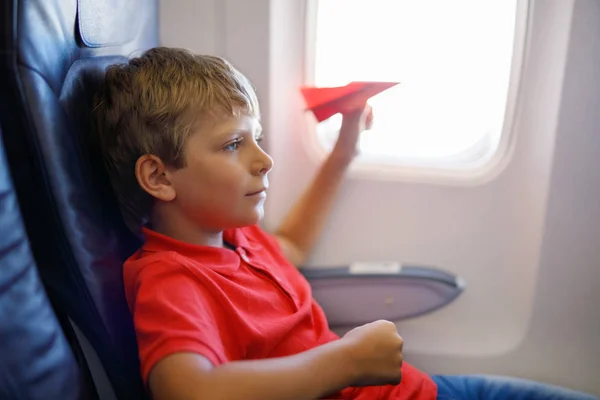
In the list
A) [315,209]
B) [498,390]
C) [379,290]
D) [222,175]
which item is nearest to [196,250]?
[222,175]

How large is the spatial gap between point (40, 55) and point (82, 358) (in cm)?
48

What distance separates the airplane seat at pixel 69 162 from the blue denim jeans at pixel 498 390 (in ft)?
2.25

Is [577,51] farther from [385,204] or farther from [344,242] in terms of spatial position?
[344,242]

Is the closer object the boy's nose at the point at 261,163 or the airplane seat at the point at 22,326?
the airplane seat at the point at 22,326

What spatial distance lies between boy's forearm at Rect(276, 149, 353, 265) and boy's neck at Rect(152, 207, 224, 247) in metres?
0.37

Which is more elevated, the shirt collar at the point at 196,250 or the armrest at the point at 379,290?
the shirt collar at the point at 196,250

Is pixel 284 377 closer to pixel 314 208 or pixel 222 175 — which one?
pixel 222 175

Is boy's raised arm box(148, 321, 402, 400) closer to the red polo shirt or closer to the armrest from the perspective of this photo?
the red polo shirt

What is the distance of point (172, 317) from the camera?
867 millimetres

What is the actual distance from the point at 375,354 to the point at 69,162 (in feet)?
1.86

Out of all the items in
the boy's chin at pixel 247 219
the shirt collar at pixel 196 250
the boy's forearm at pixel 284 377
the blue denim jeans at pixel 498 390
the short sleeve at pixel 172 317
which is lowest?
the blue denim jeans at pixel 498 390

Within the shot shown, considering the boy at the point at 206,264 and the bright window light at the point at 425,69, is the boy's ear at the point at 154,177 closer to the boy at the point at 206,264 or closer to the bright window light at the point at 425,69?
the boy at the point at 206,264

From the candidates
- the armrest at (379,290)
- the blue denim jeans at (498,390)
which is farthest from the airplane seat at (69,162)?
the blue denim jeans at (498,390)

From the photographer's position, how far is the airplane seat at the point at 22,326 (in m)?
0.77
